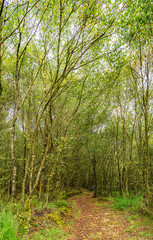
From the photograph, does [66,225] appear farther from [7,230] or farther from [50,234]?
[7,230]

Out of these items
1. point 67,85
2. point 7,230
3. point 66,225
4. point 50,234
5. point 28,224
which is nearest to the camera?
point 7,230

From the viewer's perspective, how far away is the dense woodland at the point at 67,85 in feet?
15.1

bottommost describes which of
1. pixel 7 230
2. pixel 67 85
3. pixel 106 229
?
pixel 106 229

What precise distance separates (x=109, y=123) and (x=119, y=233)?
25.8 feet

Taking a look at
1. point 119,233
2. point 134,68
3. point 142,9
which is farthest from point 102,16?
point 119,233

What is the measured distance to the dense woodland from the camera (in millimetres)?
4617

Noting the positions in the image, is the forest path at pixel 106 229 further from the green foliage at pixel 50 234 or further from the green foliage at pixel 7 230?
the green foliage at pixel 7 230

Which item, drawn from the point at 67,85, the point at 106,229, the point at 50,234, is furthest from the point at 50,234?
the point at 67,85

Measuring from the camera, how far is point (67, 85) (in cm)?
656

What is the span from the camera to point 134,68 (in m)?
7.71

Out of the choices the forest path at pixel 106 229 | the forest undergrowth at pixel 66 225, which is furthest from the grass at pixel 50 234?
the forest path at pixel 106 229

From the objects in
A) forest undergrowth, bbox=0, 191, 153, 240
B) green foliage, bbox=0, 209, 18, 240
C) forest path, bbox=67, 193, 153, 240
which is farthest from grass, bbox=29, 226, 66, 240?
green foliage, bbox=0, 209, 18, 240

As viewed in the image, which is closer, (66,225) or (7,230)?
(7,230)

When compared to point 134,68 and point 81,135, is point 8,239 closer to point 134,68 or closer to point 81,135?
point 81,135
